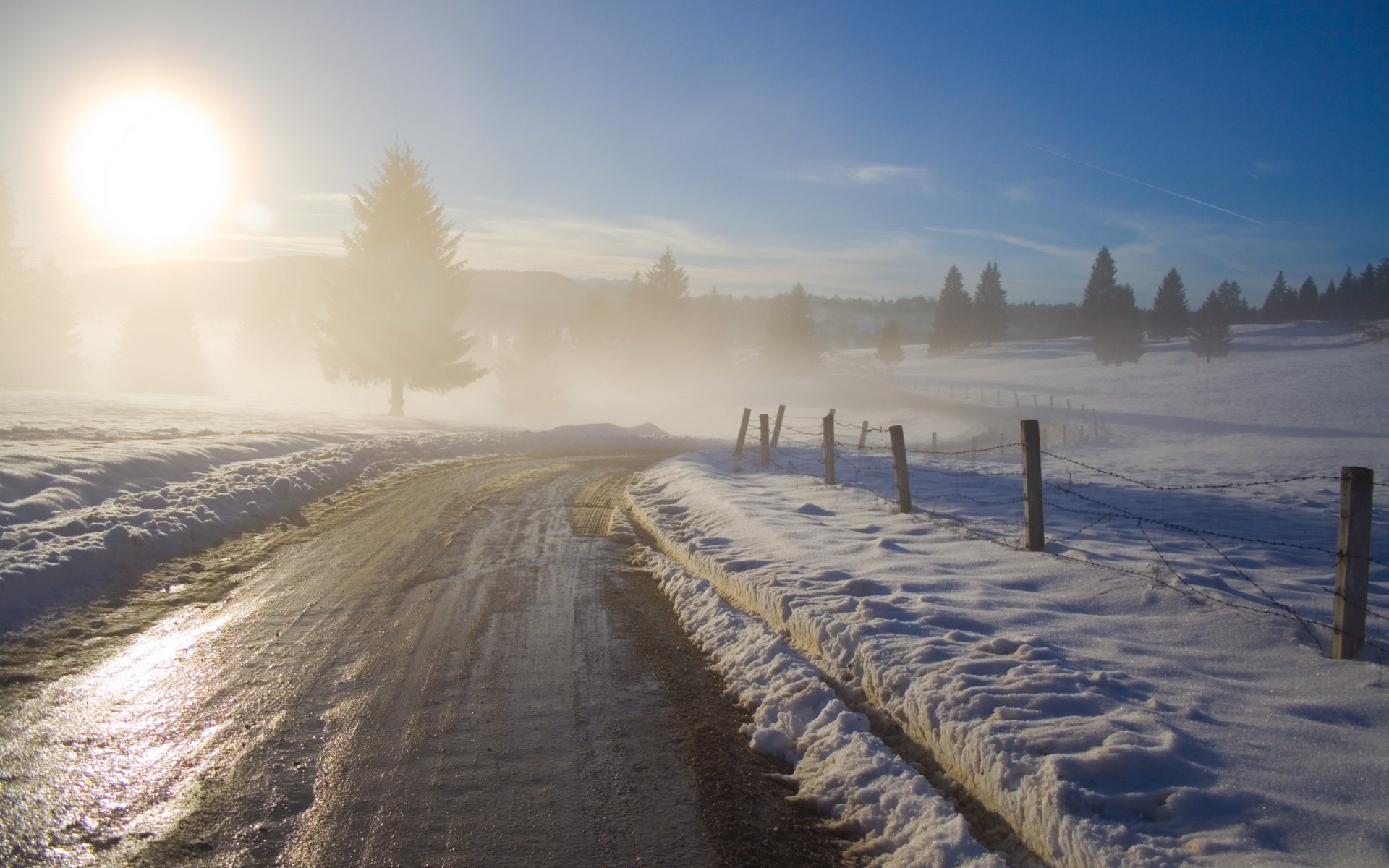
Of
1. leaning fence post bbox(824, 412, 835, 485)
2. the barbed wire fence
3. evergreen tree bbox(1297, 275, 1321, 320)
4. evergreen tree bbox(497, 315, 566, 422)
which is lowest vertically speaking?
the barbed wire fence

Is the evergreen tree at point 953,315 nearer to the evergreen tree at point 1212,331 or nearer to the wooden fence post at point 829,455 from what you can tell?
the evergreen tree at point 1212,331

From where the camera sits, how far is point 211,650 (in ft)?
17.1

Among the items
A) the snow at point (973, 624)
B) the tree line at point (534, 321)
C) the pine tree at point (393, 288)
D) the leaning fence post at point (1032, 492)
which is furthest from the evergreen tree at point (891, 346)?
the leaning fence post at point (1032, 492)

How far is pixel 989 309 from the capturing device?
80.4 meters

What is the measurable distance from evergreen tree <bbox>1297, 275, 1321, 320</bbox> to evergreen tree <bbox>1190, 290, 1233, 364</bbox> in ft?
133

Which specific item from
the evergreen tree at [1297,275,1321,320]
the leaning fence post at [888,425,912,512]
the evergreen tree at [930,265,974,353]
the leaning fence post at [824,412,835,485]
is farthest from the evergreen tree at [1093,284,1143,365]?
the leaning fence post at [888,425,912,512]

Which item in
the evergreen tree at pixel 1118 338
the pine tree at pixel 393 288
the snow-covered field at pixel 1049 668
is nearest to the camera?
the snow-covered field at pixel 1049 668

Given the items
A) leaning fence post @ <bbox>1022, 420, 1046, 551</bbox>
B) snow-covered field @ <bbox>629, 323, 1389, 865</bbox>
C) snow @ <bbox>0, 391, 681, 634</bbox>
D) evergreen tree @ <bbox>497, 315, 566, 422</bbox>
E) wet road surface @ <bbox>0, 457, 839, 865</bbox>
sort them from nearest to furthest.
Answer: wet road surface @ <bbox>0, 457, 839, 865</bbox>, snow-covered field @ <bbox>629, 323, 1389, 865</bbox>, snow @ <bbox>0, 391, 681, 634</bbox>, leaning fence post @ <bbox>1022, 420, 1046, 551</bbox>, evergreen tree @ <bbox>497, 315, 566, 422</bbox>

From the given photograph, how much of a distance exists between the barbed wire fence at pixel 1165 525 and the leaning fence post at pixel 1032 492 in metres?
0.03

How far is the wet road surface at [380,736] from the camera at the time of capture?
10.3 ft

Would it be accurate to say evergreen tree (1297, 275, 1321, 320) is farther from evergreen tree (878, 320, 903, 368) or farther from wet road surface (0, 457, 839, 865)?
wet road surface (0, 457, 839, 865)

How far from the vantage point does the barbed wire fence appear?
534 cm

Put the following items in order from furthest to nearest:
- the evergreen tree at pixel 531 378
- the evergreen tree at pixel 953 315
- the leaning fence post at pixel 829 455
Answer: the evergreen tree at pixel 953 315 → the evergreen tree at pixel 531 378 → the leaning fence post at pixel 829 455

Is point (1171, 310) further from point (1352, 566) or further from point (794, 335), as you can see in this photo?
point (1352, 566)
